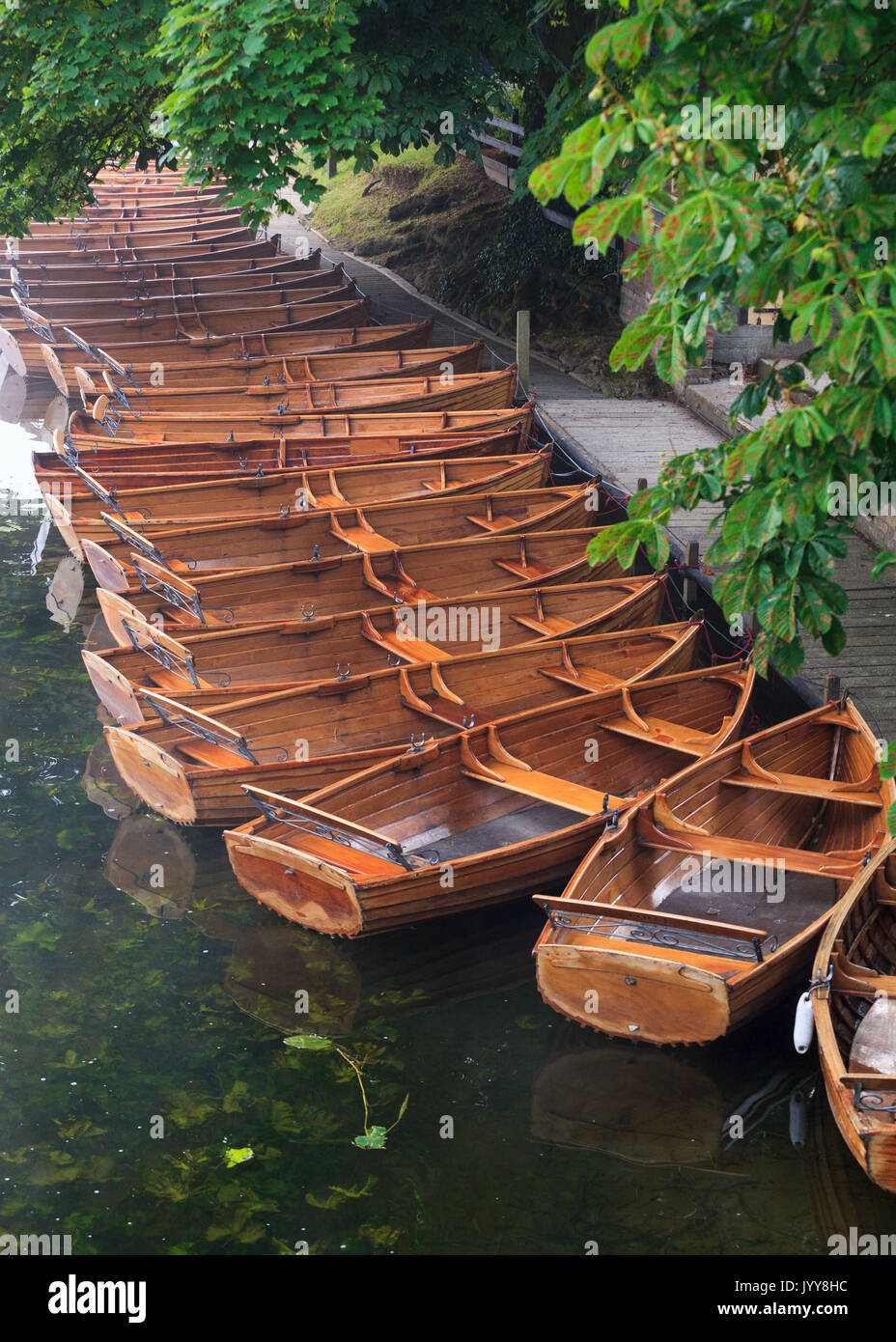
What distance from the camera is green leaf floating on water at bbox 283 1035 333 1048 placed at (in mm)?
7289

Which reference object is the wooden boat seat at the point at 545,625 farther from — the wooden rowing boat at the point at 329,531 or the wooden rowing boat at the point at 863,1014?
the wooden rowing boat at the point at 863,1014

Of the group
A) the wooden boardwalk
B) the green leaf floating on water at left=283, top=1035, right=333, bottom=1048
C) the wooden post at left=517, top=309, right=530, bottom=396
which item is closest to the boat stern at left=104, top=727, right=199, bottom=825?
the green leaf floating on water at left=283, top=1035, right=333, bottom=1048

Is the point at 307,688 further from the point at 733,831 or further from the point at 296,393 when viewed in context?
the point at 296,393

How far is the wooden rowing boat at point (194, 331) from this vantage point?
17891 mm

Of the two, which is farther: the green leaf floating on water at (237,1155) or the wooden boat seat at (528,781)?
the wooden boat seat at (528,781)

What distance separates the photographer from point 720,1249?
589cm

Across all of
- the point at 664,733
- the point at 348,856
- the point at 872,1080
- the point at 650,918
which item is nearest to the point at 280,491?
the point at 664,733

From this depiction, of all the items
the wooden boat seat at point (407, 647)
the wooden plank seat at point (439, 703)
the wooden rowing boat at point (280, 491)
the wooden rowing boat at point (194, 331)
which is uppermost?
the wooden rowing boat at point (194, 331)

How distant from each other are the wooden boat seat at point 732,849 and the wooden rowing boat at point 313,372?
976cm

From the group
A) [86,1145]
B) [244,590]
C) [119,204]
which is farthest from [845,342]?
[119,204]

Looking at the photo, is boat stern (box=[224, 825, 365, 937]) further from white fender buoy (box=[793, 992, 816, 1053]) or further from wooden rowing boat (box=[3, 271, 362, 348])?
wooden rowing boat (box=[3, 271, 362, 348])

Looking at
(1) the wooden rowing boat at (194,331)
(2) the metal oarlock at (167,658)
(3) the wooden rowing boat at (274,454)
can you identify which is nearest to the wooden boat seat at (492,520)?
(3) the wooden rowing boat at (274,454)

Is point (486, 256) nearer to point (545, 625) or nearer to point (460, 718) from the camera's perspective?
point (545, 625)

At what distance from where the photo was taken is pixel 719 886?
26.1ft
